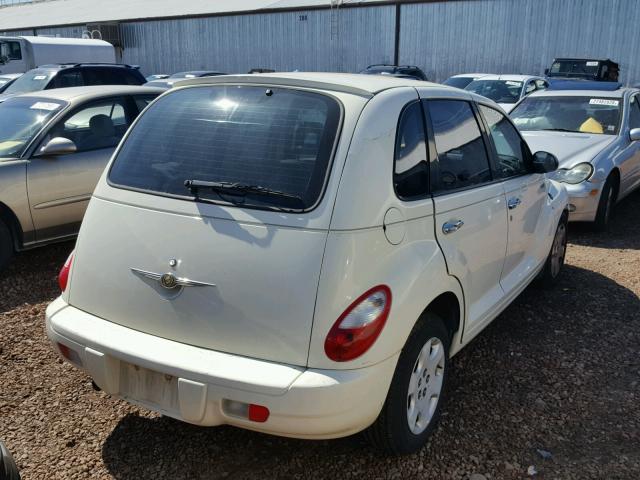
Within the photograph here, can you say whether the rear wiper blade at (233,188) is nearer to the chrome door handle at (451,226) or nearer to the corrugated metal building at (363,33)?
the chrome door handle at (451,226)

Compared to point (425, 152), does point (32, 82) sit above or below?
below

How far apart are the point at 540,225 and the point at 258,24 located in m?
29.1

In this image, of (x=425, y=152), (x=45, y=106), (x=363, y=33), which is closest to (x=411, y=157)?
(x=425, y=152)

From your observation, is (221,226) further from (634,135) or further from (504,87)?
(504,87)

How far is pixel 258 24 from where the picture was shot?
3097 centimetres

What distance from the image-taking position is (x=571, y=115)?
25.8 feet

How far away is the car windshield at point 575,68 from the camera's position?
58.0ft

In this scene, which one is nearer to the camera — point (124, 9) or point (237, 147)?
point (237, 147)

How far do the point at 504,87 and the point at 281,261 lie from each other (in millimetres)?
12790

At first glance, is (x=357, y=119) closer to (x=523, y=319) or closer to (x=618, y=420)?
(x=618, y=420)

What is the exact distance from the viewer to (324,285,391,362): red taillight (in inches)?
93.2

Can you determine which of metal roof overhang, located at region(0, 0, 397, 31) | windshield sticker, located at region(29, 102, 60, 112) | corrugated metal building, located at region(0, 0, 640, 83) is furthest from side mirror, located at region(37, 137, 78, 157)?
metal roof overhang, located at region(0, 0, 397, 31)

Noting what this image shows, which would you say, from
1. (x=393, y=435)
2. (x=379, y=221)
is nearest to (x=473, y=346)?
(x=393, y=435)

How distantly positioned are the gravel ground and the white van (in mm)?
14299
